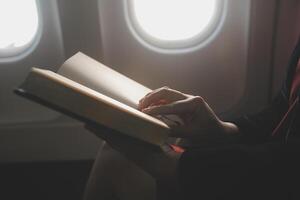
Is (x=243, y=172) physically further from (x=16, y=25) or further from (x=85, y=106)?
(x=16, y=25)

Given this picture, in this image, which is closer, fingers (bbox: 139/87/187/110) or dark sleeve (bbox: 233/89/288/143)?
fingers (bbox: 139/87/187/110)

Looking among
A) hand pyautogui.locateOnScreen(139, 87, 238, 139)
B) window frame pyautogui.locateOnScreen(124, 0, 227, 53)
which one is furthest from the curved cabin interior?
hand pyautogui.locateOnScreen(139, 87, 238, 139)

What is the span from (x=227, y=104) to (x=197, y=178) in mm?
613

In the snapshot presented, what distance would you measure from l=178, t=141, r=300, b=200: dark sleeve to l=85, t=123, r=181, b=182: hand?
0.02 m

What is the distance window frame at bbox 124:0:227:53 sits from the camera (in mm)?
1229

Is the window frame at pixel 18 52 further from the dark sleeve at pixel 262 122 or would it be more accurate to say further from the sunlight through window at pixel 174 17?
the dark sleeve at pixel 262 122

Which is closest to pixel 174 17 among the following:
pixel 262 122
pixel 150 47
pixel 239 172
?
pixel 150 47

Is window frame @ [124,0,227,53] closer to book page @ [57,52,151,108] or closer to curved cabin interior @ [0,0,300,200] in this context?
curved cabin interior @ [0,0,300,200]

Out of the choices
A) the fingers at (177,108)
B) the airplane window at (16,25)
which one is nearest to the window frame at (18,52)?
the airplane window at (16,25)

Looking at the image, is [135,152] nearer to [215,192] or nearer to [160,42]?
[215,192]

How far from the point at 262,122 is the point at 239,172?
307 mm

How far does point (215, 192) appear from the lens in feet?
2.48

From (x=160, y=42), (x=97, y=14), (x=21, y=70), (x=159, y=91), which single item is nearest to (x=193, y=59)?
(x=160, y=42)

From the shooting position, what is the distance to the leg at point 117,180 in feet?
2.74
